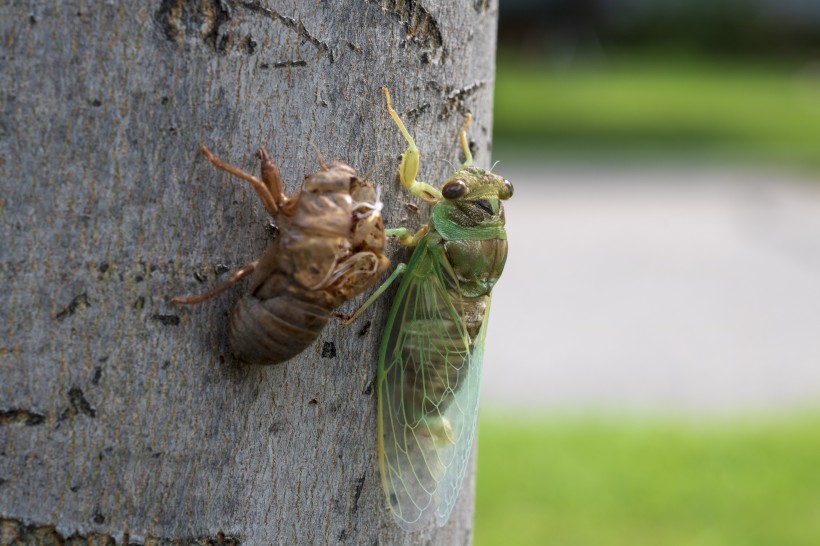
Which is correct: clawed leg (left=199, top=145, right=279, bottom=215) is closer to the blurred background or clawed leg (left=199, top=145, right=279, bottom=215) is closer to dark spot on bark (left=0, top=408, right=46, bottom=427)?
dark spot on bark (left=0, top=408, right=46, bottom=427)

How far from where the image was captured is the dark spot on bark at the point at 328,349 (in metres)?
1.18

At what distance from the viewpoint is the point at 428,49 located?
1240mm

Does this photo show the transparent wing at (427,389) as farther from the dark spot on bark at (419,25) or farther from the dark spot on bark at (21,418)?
the dark spot on bark at (21,418)

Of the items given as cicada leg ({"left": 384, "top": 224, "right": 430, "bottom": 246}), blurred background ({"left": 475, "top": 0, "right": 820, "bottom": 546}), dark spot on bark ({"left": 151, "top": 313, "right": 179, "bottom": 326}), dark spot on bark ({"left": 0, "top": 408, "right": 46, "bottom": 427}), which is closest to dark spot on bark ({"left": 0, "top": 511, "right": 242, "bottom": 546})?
dark spot on bark ({"left": 0, "top": 408, "right": 46, "bottom": 427})

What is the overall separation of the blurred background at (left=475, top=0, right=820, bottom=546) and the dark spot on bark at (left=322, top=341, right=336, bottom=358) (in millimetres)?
→ 2424

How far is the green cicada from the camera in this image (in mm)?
1291

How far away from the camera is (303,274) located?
111 centimetres

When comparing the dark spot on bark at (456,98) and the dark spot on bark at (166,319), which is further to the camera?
the dark spot on bark at (456,98)

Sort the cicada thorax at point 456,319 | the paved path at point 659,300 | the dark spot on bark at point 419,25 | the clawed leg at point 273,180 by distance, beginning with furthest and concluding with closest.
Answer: the paved path at point 659,300 → the cicada thorax at point 456,319 → the dark spot on bark at point 419,25 → the clawed leg at point 273,180

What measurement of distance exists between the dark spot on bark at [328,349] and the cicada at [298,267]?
65mm

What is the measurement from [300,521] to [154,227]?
41 cm

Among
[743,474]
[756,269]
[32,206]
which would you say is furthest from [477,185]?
[756,269]

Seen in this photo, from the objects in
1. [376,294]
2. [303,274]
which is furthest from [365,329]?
[303,274]

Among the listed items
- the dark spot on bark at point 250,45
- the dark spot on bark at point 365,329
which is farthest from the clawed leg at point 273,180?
the dark spot on bark at point 365,329
